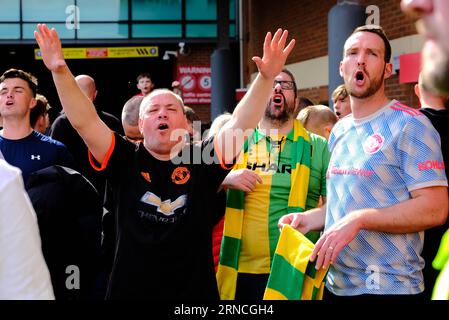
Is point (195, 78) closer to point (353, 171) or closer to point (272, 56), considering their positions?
point (272, 56)

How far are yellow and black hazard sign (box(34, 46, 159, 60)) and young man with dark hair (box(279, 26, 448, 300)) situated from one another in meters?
21.6

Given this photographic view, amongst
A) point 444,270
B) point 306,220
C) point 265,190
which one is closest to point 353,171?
point 306,220

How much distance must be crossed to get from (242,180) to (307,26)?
1499 cm

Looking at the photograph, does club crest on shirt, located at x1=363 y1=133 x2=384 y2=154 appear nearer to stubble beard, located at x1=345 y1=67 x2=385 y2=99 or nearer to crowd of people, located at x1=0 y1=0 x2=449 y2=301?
crowd of people, located at x1=0 y1=0 x2=449 y2=301

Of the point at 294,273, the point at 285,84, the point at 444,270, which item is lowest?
the point at 294,273

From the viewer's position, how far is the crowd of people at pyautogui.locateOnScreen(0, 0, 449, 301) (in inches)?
127

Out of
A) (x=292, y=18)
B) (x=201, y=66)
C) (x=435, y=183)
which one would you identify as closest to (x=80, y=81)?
(x=435, y=183)

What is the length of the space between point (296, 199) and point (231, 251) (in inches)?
18.4

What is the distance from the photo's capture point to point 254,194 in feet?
14.5

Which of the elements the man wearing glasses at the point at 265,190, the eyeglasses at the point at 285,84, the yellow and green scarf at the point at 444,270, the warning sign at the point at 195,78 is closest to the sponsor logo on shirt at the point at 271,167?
the man wearing glasses at the point at 265,190

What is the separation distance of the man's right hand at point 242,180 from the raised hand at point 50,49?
1.11m

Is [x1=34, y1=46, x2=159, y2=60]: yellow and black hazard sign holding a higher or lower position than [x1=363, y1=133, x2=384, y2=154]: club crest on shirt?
higher

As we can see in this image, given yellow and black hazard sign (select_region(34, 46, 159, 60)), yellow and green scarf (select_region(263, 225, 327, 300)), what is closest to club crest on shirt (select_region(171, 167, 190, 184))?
yellow and green scarf (select_region(263, 225, 327, 300))
